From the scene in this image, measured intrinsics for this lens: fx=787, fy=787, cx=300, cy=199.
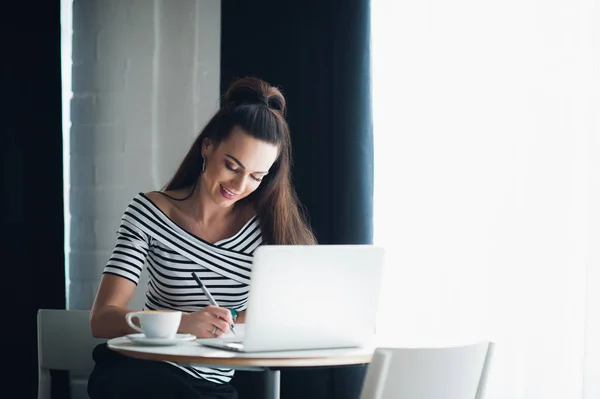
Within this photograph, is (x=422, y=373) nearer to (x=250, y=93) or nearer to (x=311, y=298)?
(x=311, y=298)

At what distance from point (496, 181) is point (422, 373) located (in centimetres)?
138

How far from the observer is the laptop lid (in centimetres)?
141

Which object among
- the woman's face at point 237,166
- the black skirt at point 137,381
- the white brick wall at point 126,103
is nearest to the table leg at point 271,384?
the black skirt at point 137,381

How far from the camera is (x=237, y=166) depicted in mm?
2016

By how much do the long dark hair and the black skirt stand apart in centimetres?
50

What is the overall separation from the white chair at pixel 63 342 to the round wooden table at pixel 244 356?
880 mm

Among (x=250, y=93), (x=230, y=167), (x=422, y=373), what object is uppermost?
(x=250, y=93)

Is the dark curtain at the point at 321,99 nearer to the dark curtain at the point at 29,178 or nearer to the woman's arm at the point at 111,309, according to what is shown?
the dark curtain at the point at 29,178

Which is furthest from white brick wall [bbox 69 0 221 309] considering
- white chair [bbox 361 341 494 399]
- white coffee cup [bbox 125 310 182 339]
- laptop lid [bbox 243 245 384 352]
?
white chair [bbox 361 341 494 399]

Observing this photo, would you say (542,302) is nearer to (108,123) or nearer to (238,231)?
(238,231)

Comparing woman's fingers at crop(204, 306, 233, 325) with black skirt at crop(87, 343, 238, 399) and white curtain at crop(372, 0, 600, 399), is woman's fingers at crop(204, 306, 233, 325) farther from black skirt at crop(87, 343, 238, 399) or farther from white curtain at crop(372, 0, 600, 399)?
white curtain at crop(372, 0, 600, 399)

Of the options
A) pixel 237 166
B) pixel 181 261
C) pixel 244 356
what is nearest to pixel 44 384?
pixel 181 261

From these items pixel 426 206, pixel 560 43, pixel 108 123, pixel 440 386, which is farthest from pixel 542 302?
pixel 108 123

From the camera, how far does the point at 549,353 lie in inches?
97.2
